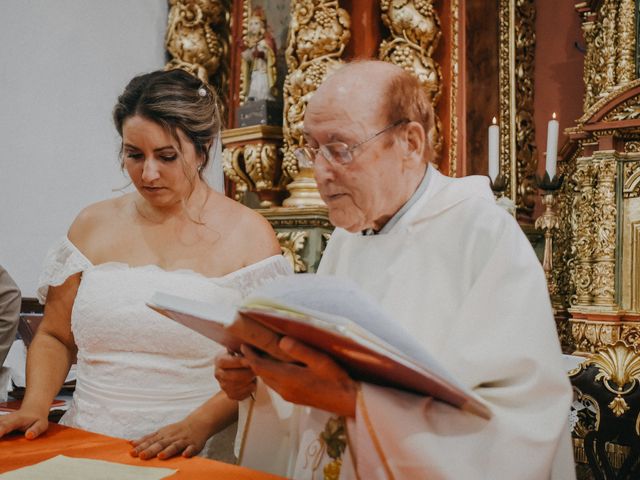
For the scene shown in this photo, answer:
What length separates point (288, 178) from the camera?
4.77 meters

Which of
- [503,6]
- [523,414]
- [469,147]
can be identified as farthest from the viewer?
[503,6]

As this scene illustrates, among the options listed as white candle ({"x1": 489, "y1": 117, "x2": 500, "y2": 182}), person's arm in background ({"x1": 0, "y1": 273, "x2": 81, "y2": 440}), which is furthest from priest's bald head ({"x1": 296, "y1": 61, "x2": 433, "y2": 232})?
white candle ({"x1": 489, "y1": 117, "x2": 500, "y2": 182})

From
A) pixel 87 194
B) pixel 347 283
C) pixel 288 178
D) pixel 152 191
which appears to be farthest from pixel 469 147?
pixel 347 283

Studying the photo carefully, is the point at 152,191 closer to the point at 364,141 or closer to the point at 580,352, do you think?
the point at 364,141

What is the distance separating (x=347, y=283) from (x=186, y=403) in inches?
49.4

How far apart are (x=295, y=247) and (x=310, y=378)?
2993 millimetres

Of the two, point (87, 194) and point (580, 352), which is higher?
point (87, 194)

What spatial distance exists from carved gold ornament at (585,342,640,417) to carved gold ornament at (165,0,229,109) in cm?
413

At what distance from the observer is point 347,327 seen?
1094 mm

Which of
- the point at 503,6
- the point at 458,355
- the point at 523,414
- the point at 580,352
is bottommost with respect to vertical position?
the point at 580,352

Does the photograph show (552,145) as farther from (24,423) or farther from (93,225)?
(24,423)

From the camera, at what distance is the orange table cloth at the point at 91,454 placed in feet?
4.86

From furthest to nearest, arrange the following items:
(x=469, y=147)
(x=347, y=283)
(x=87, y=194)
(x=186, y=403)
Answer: (x=87, y=194), (x=469, y=147), (x=186, y=403), (x=347, y=283)

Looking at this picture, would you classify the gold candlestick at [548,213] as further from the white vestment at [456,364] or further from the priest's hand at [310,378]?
the priest's hand at [310,378]
